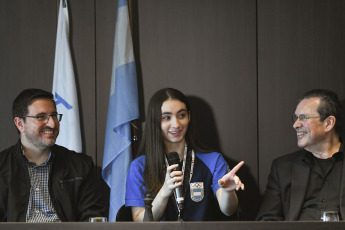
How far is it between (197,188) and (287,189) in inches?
25.3

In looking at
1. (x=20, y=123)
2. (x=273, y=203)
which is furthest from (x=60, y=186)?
(x=273, y=203)

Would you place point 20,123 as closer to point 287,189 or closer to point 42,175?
point 42,175

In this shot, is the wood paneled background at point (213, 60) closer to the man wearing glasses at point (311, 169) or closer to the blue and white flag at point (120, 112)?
the blue and white flag at point (120, 112)

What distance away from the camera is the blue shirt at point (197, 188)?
322cm

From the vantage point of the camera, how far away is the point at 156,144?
3332 millimetres

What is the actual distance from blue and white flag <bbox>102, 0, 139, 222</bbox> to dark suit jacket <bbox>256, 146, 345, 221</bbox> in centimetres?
107

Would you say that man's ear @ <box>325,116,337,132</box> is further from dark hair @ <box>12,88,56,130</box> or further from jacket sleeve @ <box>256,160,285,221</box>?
dark hair @ <box>12,88,56,130</box>

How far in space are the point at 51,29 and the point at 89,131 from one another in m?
0.91

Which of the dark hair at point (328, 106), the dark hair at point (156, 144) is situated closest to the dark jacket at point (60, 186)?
the dark hair at point (156, 144)

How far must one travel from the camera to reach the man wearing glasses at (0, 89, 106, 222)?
3141 mm

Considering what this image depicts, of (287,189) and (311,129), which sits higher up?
(311,129)

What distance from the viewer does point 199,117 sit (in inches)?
150

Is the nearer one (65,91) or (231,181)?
(231,181)

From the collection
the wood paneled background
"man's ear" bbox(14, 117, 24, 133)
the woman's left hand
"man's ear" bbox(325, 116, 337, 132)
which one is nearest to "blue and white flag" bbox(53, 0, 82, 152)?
the wood paneled background
